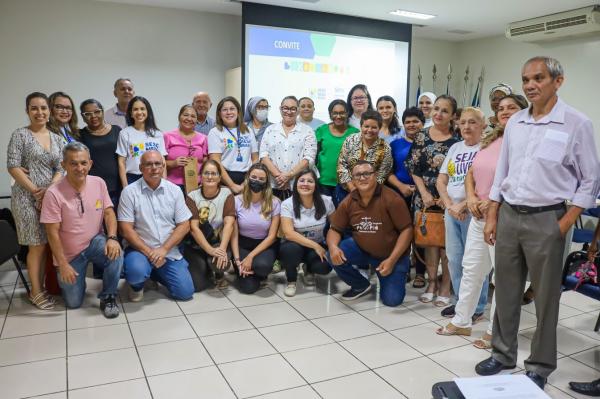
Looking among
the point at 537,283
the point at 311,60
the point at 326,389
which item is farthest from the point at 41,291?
the point at 311,60

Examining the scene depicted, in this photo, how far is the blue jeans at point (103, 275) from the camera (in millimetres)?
3361

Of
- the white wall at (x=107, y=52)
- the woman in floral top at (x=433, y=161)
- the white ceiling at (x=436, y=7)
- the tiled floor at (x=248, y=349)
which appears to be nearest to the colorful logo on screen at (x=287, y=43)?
the white ceiling at (x=436, y=7)

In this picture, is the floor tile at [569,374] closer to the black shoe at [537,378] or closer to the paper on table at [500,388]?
the black shoe at [537,378]

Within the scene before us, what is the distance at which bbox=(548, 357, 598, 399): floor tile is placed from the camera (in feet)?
8.27

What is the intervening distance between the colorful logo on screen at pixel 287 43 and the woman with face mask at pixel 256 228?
3.05 meters

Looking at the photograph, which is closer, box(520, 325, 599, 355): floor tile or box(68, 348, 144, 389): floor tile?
box(68, 348, 144, 389): floor tile

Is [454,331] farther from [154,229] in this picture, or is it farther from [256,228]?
[154,229]

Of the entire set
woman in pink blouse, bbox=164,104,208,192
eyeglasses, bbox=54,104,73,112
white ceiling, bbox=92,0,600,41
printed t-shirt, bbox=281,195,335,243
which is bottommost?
printed t-shirt, bbox=281,195,335,243

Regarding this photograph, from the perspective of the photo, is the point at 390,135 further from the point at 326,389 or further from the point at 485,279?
the point at 326,389

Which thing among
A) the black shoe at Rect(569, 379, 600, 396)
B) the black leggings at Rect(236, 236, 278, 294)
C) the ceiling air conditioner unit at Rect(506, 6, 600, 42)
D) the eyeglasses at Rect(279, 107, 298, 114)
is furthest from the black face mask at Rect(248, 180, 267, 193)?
the ceiling air conditioner unit at Rect(506, 6, 600, 42)

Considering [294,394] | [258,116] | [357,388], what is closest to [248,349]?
[294,394]

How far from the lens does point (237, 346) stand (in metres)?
2.90

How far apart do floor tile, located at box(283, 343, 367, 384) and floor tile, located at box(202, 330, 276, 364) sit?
18 centimetres

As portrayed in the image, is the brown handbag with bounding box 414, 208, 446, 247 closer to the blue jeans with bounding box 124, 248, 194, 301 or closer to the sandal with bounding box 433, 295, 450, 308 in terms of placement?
the sandal with bounding box 433, 295, 450, 308
